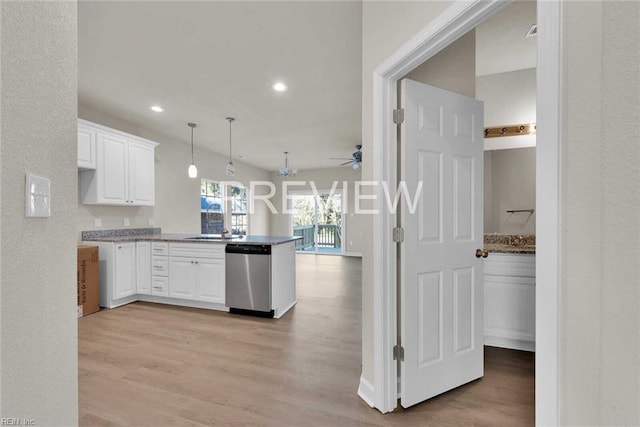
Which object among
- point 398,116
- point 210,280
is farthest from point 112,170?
point 398,116

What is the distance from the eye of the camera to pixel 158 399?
1862 millimetres

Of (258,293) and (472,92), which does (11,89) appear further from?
(258,293)

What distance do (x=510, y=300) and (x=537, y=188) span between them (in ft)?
7.24

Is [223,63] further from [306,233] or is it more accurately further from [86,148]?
[306,233]

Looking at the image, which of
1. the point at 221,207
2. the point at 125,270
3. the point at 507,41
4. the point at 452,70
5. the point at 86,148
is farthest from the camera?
the point at 221,207

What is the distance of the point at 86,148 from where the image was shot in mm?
3598

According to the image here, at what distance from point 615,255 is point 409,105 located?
4.37 feet

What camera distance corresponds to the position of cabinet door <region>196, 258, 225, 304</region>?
3.59 metres

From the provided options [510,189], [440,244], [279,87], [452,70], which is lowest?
[440,244]

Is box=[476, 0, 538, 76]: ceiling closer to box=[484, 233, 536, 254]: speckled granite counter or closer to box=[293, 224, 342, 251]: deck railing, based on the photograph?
box=[484, 233, 536, 254]: speckled granite counter

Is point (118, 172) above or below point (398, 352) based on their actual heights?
above

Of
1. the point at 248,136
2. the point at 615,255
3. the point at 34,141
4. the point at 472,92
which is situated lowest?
the point at 615,255

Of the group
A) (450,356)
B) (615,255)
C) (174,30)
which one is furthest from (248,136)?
(615,255)

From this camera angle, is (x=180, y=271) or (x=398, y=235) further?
(x=180, y=271)
